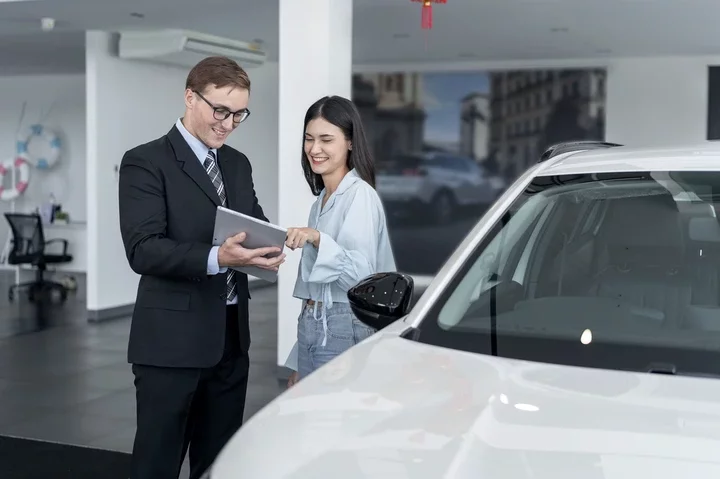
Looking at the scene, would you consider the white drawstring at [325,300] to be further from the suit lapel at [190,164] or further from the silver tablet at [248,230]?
the suit lapel at [190,164]

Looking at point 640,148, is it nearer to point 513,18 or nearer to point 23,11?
point 513,18

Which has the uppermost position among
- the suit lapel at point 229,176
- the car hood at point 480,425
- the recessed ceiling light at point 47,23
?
the recessed ceiling light at point 47,23

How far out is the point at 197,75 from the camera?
7.77 feet

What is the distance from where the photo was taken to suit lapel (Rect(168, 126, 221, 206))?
94.3 inches

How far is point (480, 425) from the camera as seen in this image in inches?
54.2

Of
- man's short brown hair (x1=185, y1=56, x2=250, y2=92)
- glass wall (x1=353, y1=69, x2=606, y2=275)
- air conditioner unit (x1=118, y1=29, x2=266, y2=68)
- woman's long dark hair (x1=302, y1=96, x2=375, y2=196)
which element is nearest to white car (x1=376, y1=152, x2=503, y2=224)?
glass wall (x1=353, y1=69, x2=606, y2=275)

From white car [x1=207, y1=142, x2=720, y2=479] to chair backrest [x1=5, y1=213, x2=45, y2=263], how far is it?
8608 mm

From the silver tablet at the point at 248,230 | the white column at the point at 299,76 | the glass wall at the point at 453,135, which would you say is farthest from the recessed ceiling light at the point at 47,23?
the silver tablet at the point at 248,230

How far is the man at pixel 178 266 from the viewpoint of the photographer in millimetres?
2320

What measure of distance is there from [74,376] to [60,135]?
762 centimetres

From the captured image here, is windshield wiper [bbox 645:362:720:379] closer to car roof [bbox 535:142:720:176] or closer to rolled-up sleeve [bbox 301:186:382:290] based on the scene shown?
car roof [bbox 535:142:720:176]

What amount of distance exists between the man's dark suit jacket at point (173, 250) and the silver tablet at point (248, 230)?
7 cm

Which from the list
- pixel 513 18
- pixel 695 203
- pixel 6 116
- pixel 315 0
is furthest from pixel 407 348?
pixel 6 116

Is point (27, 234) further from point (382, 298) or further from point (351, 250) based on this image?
point (382, 298)
